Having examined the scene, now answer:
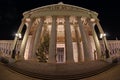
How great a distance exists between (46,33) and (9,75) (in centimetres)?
2129

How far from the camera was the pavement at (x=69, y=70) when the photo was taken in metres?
17.4

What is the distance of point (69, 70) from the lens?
65.1 ft

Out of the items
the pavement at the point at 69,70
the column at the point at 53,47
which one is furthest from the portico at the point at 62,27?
the pavement at the point at 69,70

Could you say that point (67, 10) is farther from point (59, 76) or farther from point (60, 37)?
point (59, 76)

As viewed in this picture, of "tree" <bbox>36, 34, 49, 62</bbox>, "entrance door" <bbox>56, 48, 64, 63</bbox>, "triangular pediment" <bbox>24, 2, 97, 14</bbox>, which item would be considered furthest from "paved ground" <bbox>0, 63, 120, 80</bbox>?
"entrance door" <bbox>56, 48, 64, 63</bbox>

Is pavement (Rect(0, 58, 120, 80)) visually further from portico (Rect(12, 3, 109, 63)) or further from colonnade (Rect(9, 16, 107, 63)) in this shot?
portico (Rect(12, 3, 109, 63))

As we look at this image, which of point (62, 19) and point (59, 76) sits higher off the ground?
point (62, 19)

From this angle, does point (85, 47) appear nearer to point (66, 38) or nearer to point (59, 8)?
point (66, 38)

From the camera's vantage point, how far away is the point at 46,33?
123 ft

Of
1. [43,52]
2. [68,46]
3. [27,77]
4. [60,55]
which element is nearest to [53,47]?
[68,46]

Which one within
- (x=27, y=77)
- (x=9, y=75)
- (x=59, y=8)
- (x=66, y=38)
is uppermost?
(x=59, y=8)

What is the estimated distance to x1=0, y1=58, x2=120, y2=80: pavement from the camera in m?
17.4

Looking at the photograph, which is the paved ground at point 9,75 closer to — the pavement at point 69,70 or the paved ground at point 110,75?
the pavement at point 69,70

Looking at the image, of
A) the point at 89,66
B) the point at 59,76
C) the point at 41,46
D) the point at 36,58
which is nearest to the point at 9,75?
the point at 59,76
